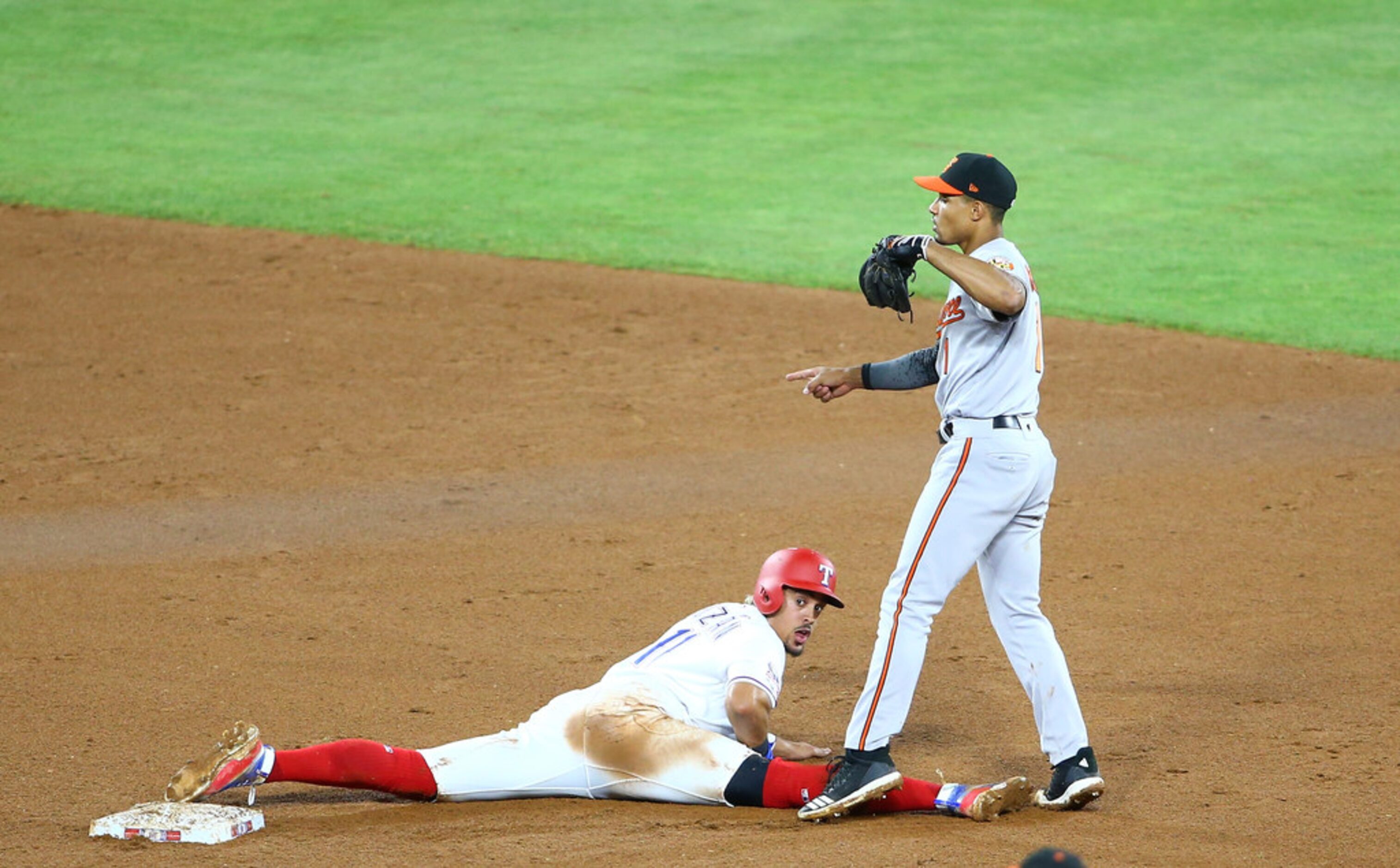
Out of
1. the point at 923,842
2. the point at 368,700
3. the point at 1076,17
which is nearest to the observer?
the point at 923,842

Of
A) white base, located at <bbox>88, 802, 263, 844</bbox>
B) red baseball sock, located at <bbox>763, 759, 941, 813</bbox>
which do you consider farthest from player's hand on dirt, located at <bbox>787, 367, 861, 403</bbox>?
white base, located at <bbox>88, 802, 263, 844</bbox>

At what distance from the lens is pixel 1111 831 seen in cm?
502

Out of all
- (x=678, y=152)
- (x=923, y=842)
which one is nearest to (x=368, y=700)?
(x=923, y=842)

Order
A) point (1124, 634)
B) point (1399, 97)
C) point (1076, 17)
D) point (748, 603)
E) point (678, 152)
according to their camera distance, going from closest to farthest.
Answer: point (748, 603), point (1124, 634), point (678, 152), point (1399, 97), point (1076, 17)

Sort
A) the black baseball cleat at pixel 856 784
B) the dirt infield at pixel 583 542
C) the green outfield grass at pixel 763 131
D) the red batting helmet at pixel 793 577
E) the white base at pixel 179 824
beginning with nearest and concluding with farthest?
the white base at pixel 179 824
the black baseball cleat at pixel 856 784
the dirt infield at pixel 583 542
the red batting helmet at pixel 793 577
the green outfield grass at pixel 763 131

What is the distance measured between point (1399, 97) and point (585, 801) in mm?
17433

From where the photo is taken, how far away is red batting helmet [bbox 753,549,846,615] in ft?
18.0

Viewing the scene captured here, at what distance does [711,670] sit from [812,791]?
0.54 meters

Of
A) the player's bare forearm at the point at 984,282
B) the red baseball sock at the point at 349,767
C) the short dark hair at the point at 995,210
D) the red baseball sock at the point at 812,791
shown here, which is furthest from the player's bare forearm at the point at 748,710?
the short dark hair at the point at 995,210

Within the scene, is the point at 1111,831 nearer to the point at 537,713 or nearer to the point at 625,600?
the point at 537,713

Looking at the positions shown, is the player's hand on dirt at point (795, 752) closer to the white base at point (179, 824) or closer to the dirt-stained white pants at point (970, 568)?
the dirt-stained white pants at point (970, 568)

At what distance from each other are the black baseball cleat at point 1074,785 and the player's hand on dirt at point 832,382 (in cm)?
152

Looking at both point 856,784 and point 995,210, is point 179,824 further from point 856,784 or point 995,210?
point 995,210

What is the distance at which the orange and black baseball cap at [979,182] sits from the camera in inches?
205
